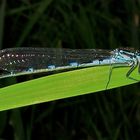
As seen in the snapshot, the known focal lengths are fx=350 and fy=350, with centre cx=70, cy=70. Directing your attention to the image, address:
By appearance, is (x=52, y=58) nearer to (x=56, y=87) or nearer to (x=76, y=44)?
(x=56, y=87)

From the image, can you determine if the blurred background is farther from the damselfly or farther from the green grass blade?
the green grass blade

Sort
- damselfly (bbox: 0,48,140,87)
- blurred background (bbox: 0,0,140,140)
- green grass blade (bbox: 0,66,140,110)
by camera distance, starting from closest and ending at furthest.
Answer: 1. green grass blade (bbox: 0,66,140,110)
2. damselfly (bbox: 0,48,140,87)
3. blurred background (bbox: 0,0,140,140)

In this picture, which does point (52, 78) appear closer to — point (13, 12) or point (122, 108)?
point (122, 108)

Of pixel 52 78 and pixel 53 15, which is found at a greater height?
pixel 53 15

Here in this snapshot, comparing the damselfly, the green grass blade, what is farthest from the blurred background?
the green grass blade

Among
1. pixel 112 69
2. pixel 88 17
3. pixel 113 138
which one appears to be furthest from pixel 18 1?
pixel 112 69

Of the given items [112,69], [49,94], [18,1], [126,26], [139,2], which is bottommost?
[49,94]

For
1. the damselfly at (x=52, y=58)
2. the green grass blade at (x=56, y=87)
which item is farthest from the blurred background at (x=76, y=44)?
the green grass blade at (x=56, y=87)
